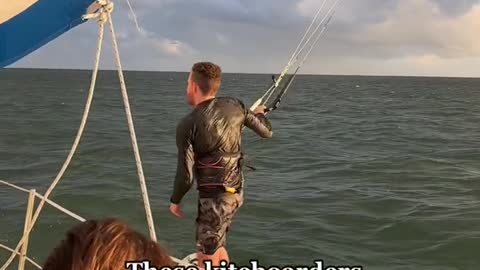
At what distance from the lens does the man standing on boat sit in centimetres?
427

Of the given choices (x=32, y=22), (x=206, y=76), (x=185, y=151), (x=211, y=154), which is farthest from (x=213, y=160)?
(x=32, y=22)

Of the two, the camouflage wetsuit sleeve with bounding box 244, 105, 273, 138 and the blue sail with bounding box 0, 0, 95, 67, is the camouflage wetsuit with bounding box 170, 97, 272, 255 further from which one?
the blue sail with bounding box 0, 0, 95, 67

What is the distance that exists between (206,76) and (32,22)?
45.4 inches

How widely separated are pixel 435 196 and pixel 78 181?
26.8ft

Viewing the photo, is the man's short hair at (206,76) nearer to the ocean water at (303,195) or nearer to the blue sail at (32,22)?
the blue sail at (32,22)

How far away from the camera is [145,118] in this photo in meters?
35.9

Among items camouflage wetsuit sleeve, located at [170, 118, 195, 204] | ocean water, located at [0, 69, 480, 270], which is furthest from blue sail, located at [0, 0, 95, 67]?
ocean water, located at [0, 69, 480, 270]

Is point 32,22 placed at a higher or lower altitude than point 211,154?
higher

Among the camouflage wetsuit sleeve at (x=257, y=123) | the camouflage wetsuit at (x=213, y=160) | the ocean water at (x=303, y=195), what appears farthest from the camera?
the ocean water at (x=303, y=195)

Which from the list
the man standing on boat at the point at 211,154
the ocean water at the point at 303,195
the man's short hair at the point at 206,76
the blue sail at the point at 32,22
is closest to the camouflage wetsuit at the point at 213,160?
the man standing on boat at the point at 211,154

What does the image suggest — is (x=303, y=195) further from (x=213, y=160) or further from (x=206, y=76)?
(x=206, y=76)

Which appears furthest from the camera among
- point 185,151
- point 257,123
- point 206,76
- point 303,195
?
point 303,195

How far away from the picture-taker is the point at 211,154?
435 centimetres

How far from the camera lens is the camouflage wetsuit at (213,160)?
4289 mm
